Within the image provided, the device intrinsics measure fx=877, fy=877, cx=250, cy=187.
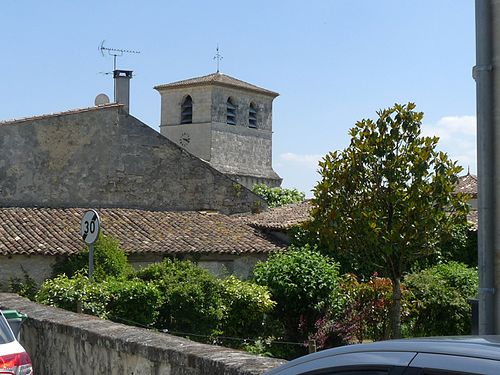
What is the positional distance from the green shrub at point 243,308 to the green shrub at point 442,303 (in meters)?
4.31

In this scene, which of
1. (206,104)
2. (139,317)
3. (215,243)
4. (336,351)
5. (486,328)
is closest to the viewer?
(336,351)

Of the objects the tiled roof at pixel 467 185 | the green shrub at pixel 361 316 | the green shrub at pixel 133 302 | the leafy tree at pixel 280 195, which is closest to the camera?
the green shrub at pixel 133 302

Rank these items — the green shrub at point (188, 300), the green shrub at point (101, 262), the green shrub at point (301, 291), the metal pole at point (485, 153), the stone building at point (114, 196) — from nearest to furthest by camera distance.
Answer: the metal pole at point (485, 153), the green shrub at point (188, 300), the green shrub at point (301, 291), the green shrub at point (101, 262), the stone building at point (114, 196)

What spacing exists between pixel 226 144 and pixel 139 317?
48480 millimetres

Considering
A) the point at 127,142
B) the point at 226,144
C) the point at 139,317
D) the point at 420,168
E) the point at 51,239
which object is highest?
the point at 226,144

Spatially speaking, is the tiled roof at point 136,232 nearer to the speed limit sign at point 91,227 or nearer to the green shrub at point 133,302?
the green shrub at point 133,302

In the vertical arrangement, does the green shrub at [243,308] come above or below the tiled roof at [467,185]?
below

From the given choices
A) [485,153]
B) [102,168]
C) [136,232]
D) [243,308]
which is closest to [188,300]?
[243,308]

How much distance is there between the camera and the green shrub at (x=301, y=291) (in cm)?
2359

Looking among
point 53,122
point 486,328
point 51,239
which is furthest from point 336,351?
point 53,122

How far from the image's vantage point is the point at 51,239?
88.1 feet

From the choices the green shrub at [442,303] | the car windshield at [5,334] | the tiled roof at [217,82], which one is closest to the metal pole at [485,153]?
the car windshield at [5,334]

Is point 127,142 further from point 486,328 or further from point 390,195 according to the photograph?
point 486,328

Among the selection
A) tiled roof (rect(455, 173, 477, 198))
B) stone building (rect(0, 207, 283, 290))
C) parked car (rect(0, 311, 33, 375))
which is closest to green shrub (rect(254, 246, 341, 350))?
stone building (rect(0, 207, 283, 290))
